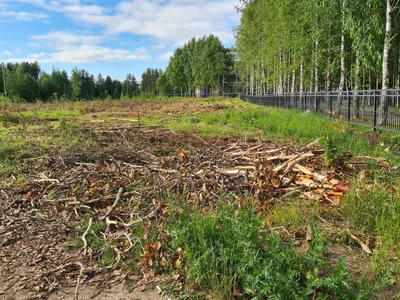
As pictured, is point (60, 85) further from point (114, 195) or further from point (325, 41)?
point (114, 195)

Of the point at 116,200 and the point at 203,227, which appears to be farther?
the point at 116,200

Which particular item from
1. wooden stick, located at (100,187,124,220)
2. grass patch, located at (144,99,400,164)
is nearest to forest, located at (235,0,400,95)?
grass patch, located at (144,99,400,164)

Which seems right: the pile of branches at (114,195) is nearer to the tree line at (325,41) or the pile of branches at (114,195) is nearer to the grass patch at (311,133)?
the grass patch at (311,133)

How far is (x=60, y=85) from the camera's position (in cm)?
8212

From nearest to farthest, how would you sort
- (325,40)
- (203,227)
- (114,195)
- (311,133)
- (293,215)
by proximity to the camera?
(203,227)
(293,215)
(114,195)
(311,133)
(325,40)

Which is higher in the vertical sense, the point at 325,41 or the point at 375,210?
the point at 325,41

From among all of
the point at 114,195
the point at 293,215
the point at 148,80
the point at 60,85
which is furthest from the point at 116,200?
the point at 148,80

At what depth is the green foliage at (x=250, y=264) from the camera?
7.48 ft

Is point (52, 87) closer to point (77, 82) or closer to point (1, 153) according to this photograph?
point (77, 82)

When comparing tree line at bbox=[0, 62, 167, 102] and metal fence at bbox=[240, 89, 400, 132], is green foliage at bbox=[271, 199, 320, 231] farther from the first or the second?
tree line at bbox=[0, 62, 167, 102]

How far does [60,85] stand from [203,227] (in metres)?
87.2

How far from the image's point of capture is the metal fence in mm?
11000

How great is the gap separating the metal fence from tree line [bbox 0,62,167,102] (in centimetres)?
2899

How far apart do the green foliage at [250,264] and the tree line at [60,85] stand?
38722mm
